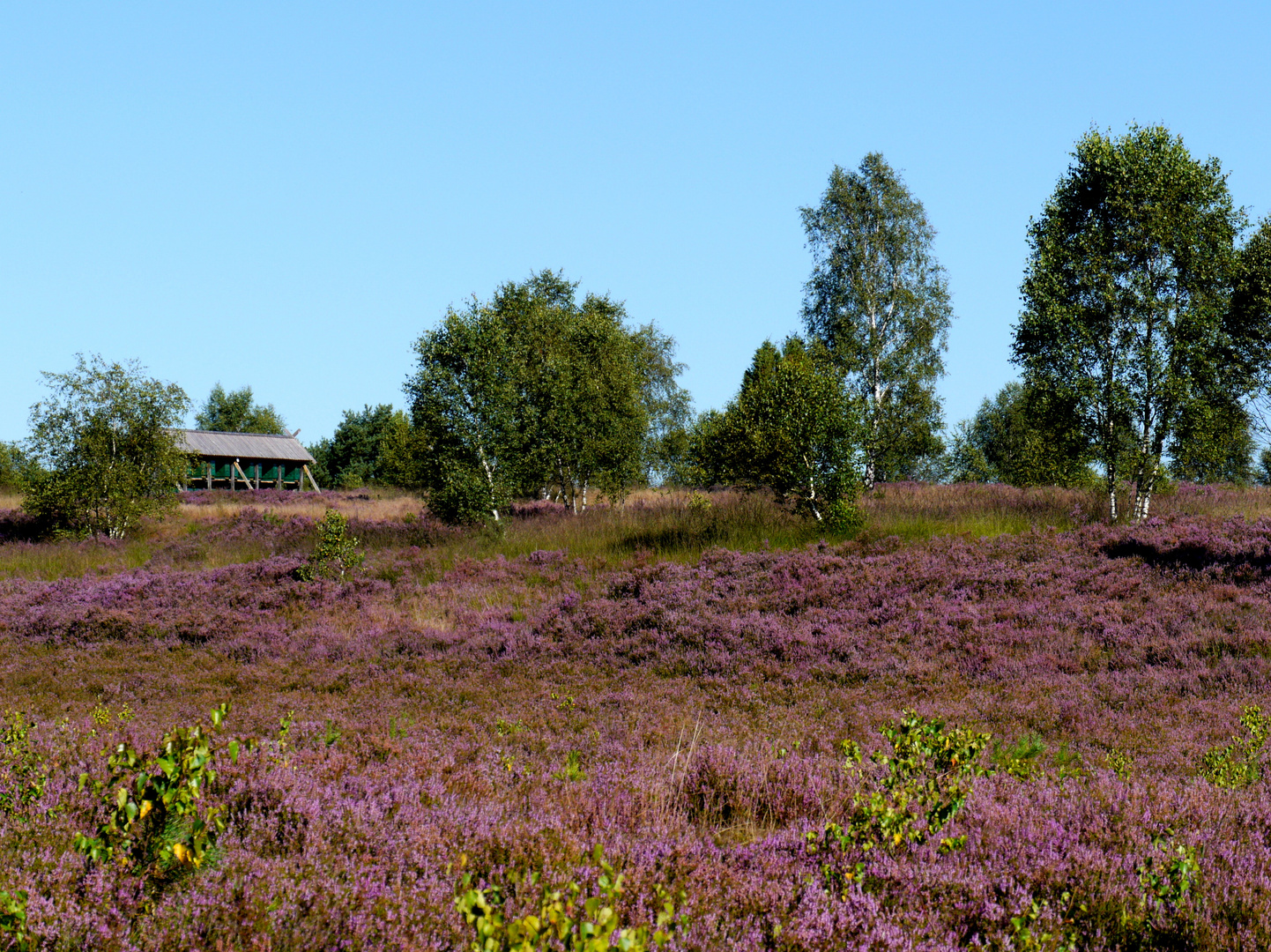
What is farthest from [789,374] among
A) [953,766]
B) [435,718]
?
[953,766]

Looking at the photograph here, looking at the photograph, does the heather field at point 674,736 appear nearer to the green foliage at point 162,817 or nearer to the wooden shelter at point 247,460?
the green foliage at point 162,817

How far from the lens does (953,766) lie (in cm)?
538

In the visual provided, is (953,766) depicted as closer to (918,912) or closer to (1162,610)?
(918,912)

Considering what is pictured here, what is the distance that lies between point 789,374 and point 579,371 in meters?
12.5

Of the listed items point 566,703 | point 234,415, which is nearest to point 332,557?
point 566,703

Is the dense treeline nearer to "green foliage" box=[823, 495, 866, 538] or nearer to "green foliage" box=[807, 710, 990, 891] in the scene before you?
"green foliage" box=[823, 495, 866, 538]

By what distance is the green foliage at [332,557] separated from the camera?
64.5ft

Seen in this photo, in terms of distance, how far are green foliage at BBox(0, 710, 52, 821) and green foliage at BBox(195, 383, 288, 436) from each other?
9681 cm

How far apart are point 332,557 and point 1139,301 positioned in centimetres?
2115

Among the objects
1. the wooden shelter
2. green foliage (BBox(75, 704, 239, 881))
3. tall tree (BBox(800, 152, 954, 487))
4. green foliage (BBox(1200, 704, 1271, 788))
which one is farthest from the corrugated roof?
green foliage (BBox(1200, 704, 1271, 788))

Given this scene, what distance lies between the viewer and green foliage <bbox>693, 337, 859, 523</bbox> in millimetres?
21844

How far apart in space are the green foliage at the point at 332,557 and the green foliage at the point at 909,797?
16143 millimetres

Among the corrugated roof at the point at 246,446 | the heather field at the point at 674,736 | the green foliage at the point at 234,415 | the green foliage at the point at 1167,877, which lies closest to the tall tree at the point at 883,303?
the heather field at the point at 674,736

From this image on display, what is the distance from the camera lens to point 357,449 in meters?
77.1
